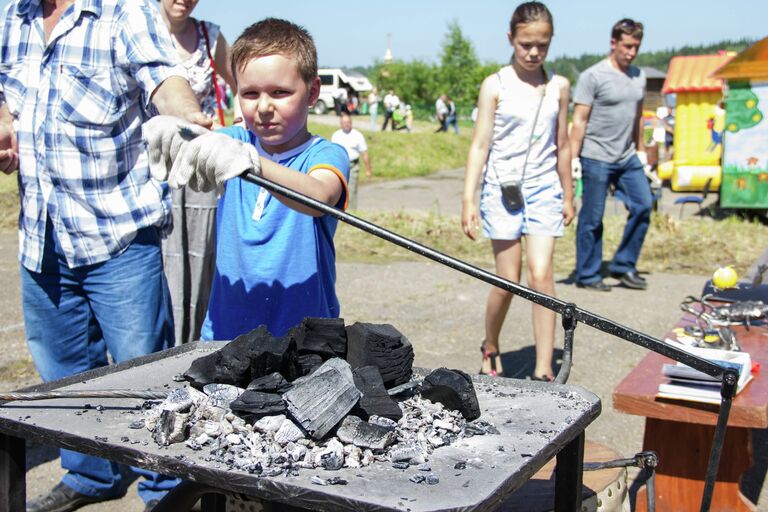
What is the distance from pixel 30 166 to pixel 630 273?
5.19 m

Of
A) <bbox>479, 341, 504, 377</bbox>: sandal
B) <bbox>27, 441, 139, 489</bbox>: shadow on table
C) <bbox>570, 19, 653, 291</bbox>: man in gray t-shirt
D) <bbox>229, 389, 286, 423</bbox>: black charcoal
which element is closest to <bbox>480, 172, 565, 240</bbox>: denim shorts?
<bbox>479, 341, 504, 377</bbox>: sandal

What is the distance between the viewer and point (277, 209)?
2488 millimetres

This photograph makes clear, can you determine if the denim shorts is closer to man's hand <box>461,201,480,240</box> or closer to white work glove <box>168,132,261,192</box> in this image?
man's hand <box>461,201,480,240</box>

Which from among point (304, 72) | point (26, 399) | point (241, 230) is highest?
point (304, 72)

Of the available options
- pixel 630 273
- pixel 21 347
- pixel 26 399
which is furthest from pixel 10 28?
pixel 630 273

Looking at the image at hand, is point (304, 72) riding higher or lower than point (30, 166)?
higher

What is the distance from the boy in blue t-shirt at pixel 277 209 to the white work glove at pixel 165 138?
→ 0.26 metres

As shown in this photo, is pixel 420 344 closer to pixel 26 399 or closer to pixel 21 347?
pixel 21 347

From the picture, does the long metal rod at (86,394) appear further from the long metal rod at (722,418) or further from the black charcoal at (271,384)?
the long metal rod at (722,418)

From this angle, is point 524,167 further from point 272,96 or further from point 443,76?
point 443,76

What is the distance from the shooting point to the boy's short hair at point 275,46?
2.31 m

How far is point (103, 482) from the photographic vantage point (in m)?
3.24

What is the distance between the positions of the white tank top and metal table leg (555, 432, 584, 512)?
265cm

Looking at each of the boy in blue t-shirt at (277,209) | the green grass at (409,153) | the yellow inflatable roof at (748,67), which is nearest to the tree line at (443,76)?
the green grass at (409,153)
